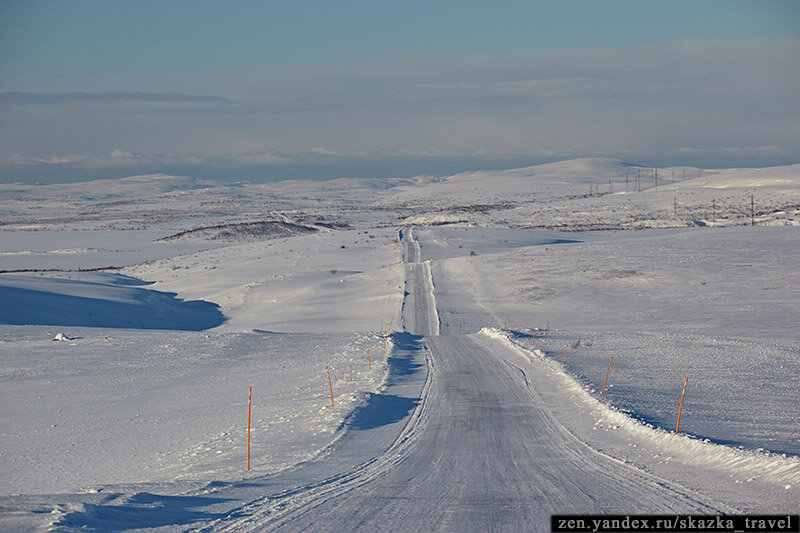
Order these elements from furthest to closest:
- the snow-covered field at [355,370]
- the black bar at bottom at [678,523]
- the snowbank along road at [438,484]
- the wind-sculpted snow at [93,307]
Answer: the wind-sculpted snow at [93,307] → the snow-covered field at [355,370] → the snowbank along road at [438,484] → the black bar at bottom at [678,523]

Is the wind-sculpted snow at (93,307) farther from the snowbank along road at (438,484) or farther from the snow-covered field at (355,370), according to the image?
the snowbank along road at (438,484)

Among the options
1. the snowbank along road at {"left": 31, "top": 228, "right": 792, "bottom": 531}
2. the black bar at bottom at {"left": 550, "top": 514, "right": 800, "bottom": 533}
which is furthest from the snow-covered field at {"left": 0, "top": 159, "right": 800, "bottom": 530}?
the black bar at bottom at {"left": 550, "top": 514, "right": 800, "bottom": 533}

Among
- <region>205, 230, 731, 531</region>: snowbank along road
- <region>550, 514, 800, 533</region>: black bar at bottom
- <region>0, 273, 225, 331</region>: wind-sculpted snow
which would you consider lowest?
<region>0, 273, 225, 331</region>: wind-sculpted snow

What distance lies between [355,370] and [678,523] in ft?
50.5

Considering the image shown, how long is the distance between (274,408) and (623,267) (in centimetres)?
4005

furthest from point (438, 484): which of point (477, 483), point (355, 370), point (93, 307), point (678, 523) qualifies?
point (93, 307)

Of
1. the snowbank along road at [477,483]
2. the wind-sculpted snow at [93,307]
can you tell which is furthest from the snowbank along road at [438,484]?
the wind-sculpted snow at [93,307]

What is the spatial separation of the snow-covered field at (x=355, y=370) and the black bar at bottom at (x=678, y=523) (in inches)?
16.7

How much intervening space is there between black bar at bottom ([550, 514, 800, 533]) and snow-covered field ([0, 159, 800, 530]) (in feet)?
1.39

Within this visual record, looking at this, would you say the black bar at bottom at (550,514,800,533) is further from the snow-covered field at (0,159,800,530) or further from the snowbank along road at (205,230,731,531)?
the snow-covered field at (0,159,800,530)

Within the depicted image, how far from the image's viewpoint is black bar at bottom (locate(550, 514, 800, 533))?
9.50 meters

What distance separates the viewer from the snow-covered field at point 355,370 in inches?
479

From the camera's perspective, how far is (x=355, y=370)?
2419 centimetres

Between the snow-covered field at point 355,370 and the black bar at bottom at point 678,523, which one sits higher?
the black bar at bottom at point 678,523
